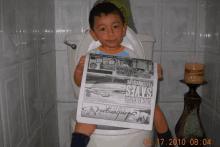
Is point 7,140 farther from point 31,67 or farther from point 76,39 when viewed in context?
point 76,39

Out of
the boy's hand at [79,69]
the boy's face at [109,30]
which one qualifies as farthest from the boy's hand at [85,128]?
the boy's face at [109,30]

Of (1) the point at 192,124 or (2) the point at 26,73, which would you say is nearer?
(2) the point at 26,73

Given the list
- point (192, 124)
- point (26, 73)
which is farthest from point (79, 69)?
point (192, 124)

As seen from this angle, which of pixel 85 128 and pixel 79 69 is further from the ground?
pixel 79 69

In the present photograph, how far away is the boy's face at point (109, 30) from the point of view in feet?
2.27

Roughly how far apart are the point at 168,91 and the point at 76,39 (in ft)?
1.94

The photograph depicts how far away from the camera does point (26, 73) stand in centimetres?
60

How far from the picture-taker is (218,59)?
834 mm

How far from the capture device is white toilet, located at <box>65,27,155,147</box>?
0.56 metres

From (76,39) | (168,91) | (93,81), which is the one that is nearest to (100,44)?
(76,39)

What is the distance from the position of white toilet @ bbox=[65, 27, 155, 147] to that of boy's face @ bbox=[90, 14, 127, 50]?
47 millimetres

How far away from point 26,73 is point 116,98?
309mm

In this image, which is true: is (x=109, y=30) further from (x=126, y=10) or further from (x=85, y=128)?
(x=85, y=128)

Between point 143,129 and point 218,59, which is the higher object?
point 218,59
